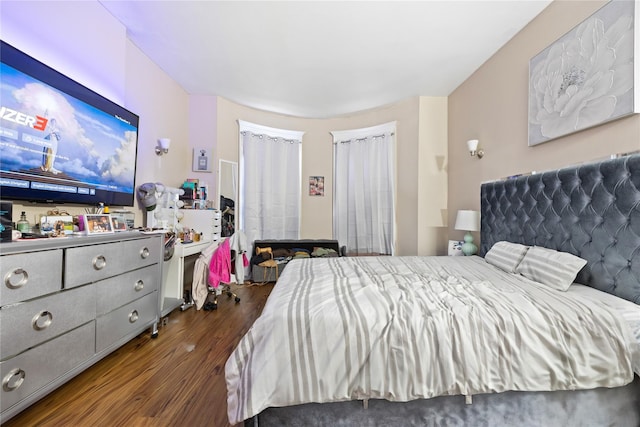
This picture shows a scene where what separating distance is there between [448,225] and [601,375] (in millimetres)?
2640

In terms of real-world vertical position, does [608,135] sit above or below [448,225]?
above

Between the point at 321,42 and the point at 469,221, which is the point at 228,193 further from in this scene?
the point at 469,221

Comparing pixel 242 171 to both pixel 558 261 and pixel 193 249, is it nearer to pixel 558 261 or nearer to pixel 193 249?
pixel 193 249

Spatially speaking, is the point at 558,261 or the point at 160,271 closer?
the point at 558,261

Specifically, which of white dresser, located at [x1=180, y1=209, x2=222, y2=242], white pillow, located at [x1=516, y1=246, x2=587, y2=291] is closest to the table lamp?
white pillow, located at [x1=516, y1=246, x2=587, y2=291]

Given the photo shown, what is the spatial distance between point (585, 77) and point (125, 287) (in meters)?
3.54

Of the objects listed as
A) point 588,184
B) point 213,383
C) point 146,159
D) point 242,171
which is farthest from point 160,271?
point 588,184

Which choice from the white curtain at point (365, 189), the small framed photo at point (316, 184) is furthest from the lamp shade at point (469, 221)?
the small framed photo at point (316, 184)

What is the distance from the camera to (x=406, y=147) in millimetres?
3889

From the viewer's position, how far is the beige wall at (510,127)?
170 centimetres

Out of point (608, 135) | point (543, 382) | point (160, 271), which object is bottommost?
point (543, 382)

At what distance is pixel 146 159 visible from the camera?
2811 mm

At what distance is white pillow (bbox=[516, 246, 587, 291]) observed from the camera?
1560mm

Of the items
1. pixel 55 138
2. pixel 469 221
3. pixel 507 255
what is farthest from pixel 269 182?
pixel 507 255
